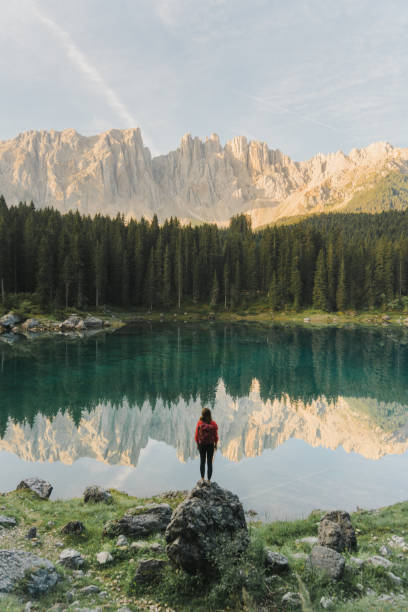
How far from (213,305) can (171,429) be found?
89809 mm

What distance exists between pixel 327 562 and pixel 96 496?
924 cm

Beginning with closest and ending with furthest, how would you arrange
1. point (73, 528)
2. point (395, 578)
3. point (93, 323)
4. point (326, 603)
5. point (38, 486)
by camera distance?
point (326, 603), point (395, 578), point (73, 528), point (38, 486), point (93, 323)

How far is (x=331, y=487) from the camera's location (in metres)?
17.6

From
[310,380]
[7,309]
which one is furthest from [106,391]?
[7,309]

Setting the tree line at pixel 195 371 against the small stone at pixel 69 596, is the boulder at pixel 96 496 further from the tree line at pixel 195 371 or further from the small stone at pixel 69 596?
the tree line at pixel 195 371

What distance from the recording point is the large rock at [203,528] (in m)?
8.89

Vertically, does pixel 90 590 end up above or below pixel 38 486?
above

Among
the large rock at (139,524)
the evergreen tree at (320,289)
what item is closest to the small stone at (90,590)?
the large rock at (139,524)

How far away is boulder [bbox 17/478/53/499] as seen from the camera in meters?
15.7

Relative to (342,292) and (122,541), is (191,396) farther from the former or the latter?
(342,292)

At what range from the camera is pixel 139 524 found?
1168 centimetres

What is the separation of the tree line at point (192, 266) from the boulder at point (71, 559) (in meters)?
84.2

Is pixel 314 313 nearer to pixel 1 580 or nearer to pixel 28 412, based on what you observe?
pixel 28 412

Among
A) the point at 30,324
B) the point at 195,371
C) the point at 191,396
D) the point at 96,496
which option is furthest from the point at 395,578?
the point at 30,324
